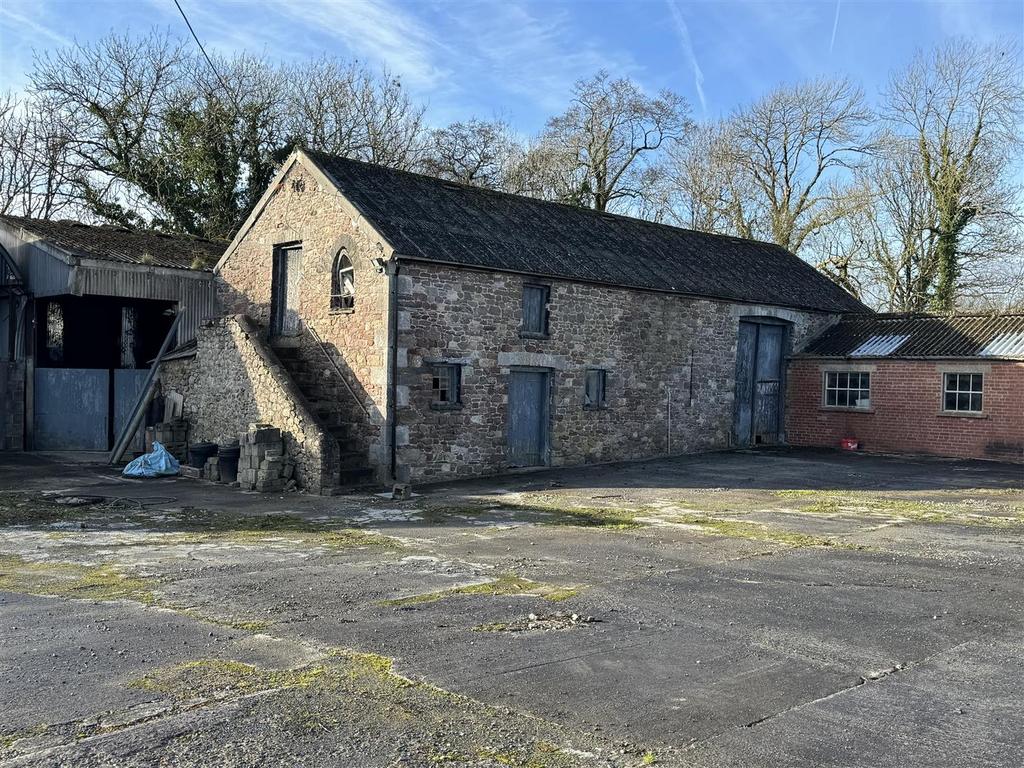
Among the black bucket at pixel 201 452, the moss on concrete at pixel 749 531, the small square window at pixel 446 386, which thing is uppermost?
the small square window at pixel 446 386

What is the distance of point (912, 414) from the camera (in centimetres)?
2288

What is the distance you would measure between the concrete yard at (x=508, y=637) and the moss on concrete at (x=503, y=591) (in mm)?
44

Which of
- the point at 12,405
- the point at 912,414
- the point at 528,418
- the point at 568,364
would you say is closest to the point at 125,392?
the point at 12,405

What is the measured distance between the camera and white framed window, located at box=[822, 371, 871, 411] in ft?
78.6

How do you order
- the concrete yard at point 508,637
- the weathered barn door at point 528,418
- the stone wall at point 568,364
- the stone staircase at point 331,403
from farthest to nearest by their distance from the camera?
the weathered barn door at point 528,418
the stone wall at point 568,364
the stone staircase at point 331,403
the concrete yard at point 508,637

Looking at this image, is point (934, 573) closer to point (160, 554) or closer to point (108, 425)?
point (160, 554)

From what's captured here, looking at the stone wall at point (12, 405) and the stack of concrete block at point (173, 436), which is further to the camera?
the stone wall at point (12, 405)

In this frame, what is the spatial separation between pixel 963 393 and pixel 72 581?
20.3 meters

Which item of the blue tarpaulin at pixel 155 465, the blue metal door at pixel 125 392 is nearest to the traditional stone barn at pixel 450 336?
the blue tarpaulin at pixel 155 465

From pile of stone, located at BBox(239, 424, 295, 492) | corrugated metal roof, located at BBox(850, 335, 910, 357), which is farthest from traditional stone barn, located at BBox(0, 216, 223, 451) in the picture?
corrugated metal roof, located at BBox(850, 335, 910, 357)

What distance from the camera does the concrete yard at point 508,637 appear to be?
199 inches

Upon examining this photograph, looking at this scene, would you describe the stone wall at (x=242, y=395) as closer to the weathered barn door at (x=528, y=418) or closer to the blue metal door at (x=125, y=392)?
the blue metal door at (x=125, y=392)

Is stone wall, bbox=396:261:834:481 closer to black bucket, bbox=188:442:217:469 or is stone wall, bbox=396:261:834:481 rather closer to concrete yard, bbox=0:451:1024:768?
concrete yard, bbox=0:451:1024:768

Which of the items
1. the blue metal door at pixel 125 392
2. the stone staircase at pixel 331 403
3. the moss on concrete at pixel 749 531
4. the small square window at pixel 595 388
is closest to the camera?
the moss on concrete at pixel 749 531
